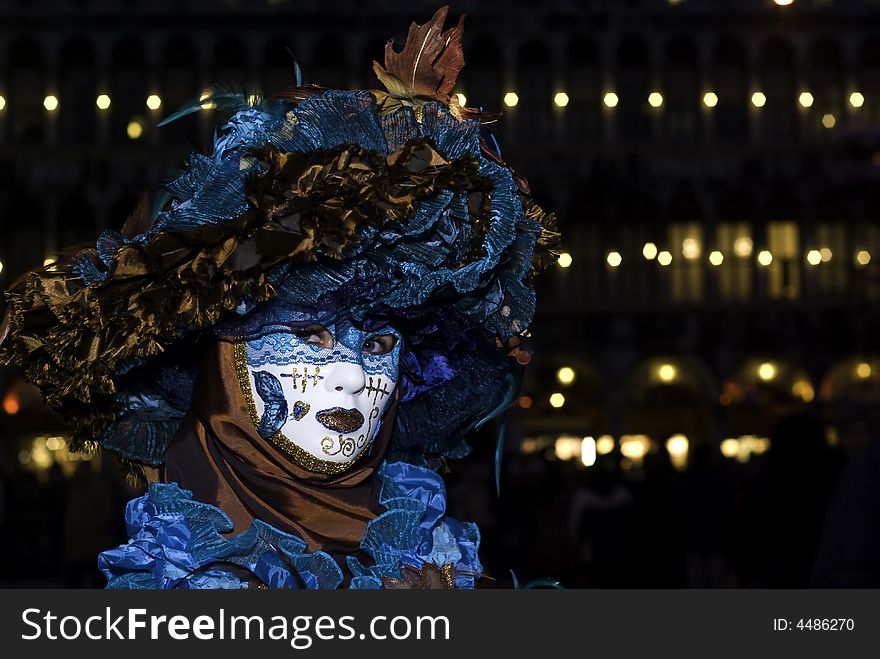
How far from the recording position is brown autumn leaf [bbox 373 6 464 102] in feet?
8.61

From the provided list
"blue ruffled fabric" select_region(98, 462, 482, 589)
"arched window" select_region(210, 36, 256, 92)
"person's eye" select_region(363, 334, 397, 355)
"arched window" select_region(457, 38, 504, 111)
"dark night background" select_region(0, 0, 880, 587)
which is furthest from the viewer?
"arched window" select_region(457, 38, 504, 111)

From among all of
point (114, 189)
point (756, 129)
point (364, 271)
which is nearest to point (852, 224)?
point (756, 129)

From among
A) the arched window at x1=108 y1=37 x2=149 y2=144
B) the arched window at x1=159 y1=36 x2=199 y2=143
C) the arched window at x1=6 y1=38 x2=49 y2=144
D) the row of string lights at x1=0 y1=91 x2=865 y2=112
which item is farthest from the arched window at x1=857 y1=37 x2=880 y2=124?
the arched window at x1=6 y1=38 x2=49 y2=144

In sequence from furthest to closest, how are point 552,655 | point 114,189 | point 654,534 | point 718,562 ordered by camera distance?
1. point 114,189
2. point 718,562
3. point 654,534
4. point 552,655

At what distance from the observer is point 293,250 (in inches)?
95.2

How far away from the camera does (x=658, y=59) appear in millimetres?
31203

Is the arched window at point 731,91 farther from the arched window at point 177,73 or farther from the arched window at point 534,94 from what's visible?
the arched window at point 177,73

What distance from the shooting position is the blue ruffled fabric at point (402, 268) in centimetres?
248

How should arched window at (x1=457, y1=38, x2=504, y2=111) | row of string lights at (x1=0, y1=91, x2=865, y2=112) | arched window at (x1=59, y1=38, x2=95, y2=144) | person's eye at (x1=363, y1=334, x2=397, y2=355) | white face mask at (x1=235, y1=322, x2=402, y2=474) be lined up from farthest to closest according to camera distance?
arched window at (x1=457, y1=38, x2=504, y2=111)
arched window at (x1=59, y1=38, x2=95, y2=144)
row of string lights at (x1=0, y1=91, x2=865, y2=112)
person's eye at (x1=363, y1=334, x2=397, y2=355)
white face mask at (x1=235, y1=322, x2=402, y2=474)

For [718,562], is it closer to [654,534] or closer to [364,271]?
[654,534]

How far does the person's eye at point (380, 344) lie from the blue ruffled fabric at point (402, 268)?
0.04m

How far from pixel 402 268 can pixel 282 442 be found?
344mm

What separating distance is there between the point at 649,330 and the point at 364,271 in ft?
93.2

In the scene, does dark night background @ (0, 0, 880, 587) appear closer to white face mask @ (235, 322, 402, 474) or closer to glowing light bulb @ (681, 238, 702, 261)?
glowing light bulb @ (681, 238, 702, 261)
